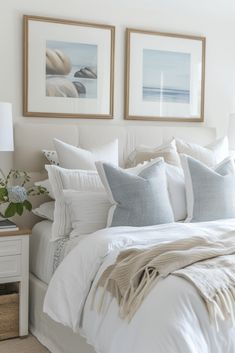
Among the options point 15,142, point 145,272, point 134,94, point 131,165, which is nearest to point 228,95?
point 134,94

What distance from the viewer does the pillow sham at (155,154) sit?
3943 millimetres

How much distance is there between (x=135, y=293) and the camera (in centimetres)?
235

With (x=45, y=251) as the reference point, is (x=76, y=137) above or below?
above

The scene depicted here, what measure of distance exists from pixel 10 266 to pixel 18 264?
2.0 inches

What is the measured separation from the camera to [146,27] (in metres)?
4.37

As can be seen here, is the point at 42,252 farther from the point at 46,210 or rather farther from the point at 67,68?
the point at 67,68

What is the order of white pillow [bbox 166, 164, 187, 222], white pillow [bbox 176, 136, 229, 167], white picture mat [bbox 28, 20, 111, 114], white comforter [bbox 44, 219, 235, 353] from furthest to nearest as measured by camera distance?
1. white pillow [bbox 176, 136, 229, 167]
2. white picture mat [bbox 28, 20, 111, 114]
3. white pillow [bbox 166, 164, 187, 222]
4. white comforter [bbox 44, 219, 235, 353]

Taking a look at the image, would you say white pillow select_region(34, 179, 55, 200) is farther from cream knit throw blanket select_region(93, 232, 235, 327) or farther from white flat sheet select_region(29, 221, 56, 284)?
cream knit throw blanket select_region(93, 232, 235, 327)

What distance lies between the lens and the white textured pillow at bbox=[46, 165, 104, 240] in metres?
3.31

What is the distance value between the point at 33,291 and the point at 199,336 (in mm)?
1548

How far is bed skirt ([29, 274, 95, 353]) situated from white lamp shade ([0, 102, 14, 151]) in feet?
2.81

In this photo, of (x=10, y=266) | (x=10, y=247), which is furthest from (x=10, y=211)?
(x=10, y=266)

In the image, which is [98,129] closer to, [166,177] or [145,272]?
[166,177]

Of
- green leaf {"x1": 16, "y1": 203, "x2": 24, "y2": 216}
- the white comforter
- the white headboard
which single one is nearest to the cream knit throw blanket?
the white comforter
